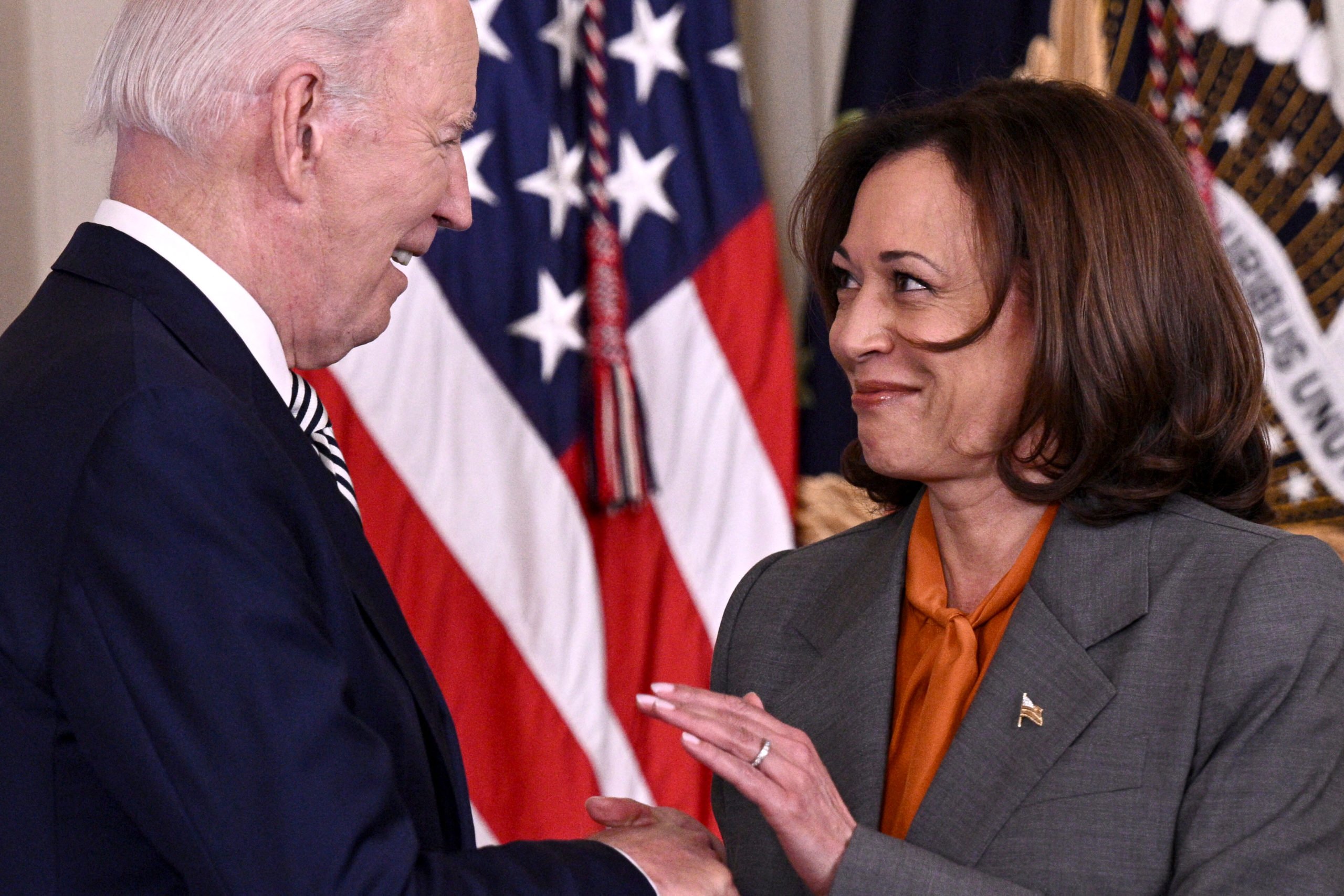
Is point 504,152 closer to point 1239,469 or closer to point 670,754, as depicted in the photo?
point 670,754

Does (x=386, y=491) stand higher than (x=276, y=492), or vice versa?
(x=276, y=492)

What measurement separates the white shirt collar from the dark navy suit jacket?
85 mm

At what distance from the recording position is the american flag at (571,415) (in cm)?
310

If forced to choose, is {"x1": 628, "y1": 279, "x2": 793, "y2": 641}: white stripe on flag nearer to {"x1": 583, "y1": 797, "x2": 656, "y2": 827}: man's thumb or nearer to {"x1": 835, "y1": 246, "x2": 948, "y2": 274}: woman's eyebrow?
{"x1": 835, "y1": 246, "x2": 948, "y2": 274}: woman's eyebrow

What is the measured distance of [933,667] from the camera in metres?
1.76

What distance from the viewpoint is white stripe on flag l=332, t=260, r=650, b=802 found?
308 cm

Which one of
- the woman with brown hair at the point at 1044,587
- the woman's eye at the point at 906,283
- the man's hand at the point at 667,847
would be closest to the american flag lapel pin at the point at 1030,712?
the woman with brown hair at the point at 1044,587

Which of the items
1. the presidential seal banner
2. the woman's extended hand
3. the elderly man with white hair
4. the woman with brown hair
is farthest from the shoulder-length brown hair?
the presidential seal banner

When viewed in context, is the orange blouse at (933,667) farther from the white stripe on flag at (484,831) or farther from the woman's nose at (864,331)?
the white stripe on flag at (484,831)

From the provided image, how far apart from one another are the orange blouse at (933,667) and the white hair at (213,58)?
2.99ft

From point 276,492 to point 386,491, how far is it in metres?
1.87

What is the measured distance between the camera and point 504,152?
10.5 ft

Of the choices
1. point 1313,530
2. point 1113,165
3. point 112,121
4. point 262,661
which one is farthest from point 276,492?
point 1313,530

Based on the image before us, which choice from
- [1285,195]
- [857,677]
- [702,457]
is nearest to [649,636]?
[702,457]
